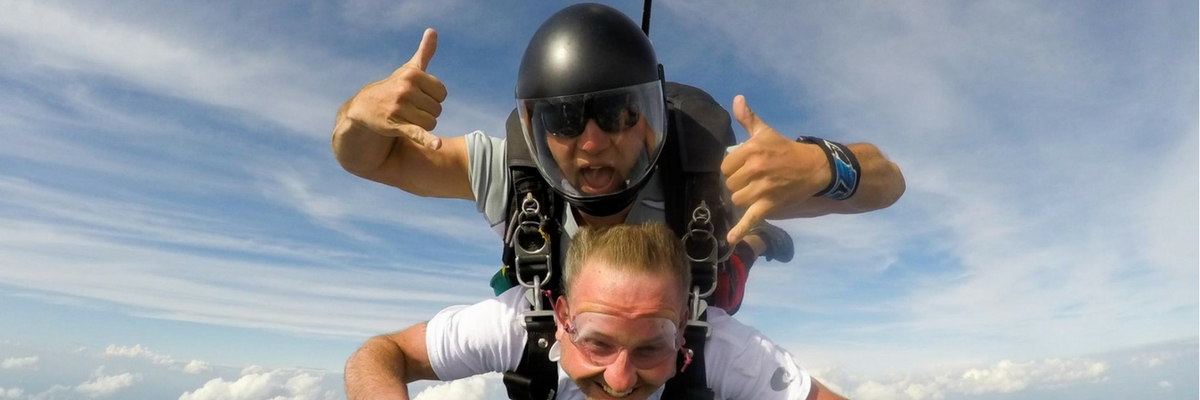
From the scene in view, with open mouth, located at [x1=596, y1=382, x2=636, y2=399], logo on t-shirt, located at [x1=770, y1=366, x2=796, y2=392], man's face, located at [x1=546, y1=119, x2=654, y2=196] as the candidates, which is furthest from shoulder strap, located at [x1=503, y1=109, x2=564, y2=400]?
logo on t-shirt, located at [x1=770, y1=366, x2=796, y2=392]

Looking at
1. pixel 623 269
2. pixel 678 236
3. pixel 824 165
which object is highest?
pixel 824 165

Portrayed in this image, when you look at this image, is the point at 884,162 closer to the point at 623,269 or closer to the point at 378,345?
the point at 623,269

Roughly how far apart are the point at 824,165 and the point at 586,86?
3.40 ft

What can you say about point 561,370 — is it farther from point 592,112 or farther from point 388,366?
point 592,112

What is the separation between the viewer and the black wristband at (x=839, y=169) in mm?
2725

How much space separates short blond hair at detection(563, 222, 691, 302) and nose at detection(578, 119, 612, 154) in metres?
0.36

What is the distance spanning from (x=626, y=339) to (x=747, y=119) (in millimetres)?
1007

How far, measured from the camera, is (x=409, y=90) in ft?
8.67

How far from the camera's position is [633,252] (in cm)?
294

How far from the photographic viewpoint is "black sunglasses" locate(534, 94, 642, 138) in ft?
9.96

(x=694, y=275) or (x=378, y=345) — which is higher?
(x=694, y=275)

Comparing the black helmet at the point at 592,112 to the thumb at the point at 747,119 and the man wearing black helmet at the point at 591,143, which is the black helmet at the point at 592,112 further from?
the thumb at the point at 747,119

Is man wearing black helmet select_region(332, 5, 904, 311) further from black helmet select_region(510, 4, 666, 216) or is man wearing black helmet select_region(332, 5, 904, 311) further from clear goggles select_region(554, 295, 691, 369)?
clear goggles select_region(554, 295, 691, 369)

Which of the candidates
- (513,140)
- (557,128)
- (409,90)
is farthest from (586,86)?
(409,90)
